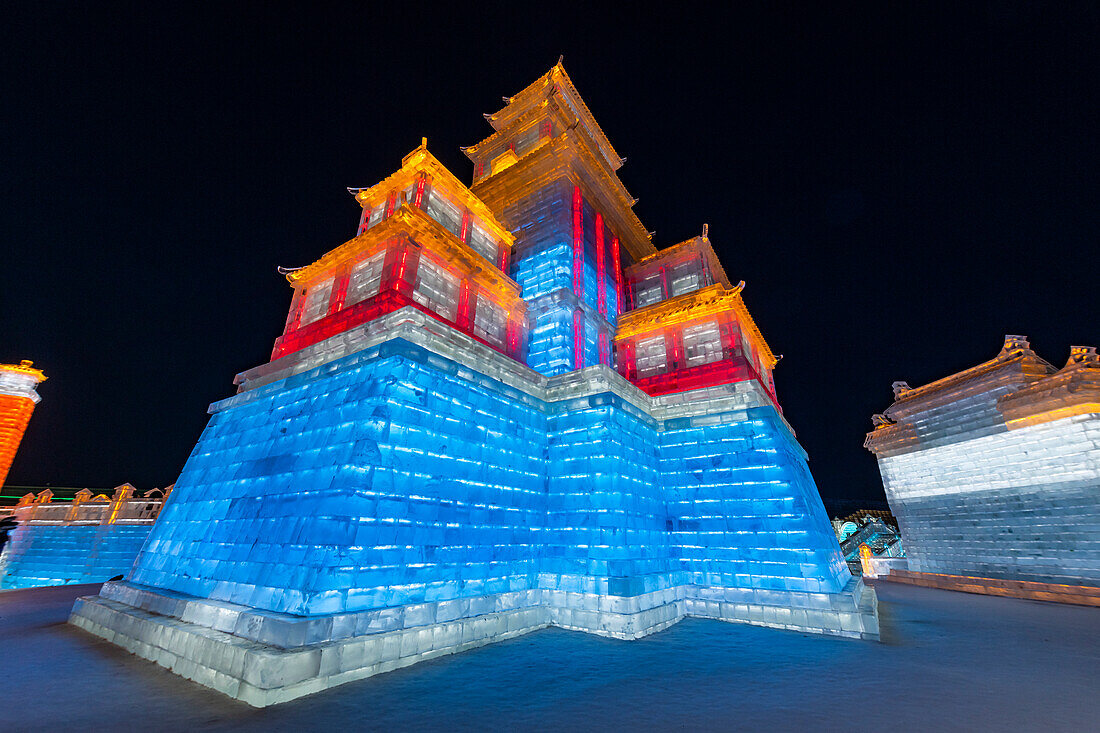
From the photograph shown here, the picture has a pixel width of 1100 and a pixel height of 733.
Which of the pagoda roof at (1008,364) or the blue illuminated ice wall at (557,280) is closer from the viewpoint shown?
the blue illuminated ice wall at (557,280)

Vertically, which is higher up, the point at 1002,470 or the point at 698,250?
the point at 698,250

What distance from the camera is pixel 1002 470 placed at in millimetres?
16344

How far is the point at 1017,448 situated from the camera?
16.0 meters

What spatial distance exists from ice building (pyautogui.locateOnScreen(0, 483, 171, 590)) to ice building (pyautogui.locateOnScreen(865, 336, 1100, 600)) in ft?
140

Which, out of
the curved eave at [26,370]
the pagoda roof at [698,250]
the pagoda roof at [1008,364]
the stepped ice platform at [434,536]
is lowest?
the stepped ice platform at [434,536]

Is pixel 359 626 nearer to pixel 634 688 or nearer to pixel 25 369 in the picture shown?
pixel 634 688

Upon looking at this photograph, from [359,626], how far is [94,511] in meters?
31.1

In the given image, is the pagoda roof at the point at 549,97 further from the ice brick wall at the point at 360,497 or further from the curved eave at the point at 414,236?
the ice brick wall at the point at 360,497

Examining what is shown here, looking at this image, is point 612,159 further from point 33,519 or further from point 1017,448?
point 33,519

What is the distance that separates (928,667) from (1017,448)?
1602 cm

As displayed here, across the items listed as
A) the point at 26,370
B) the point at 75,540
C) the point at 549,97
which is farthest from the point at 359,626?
the point at 26,370

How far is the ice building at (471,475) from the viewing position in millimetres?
6617

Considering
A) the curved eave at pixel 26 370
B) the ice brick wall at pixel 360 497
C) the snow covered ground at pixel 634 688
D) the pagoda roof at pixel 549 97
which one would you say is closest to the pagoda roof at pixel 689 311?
the ice brick wall at pixel 360 497

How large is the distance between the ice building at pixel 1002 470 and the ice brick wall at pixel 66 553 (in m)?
42.7
